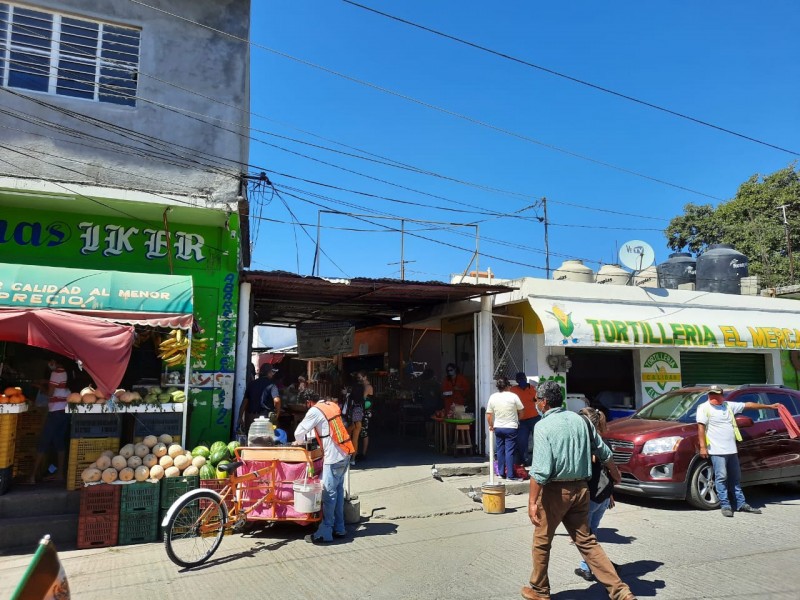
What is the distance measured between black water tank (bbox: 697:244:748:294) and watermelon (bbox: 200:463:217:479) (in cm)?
1483

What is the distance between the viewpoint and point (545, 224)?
15562mm

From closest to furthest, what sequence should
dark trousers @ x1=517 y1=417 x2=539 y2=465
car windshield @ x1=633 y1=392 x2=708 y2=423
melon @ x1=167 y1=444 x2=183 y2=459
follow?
melon @ x1=167 y1=444 x2=183 y2=459 < car windshield @ x1=633 y1=392 x2=708 y2=423 < dark trousers @ x1=517 y1=417 x2=539 y2=465

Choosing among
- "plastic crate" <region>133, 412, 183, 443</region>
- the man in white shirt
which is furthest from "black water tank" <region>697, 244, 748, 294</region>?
"plastic crate" <region>133, 412, 183, 443</region>

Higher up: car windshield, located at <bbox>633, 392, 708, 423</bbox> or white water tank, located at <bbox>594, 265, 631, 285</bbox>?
white water tank, located at <bbox>594, 265, 631, 285</bbox>

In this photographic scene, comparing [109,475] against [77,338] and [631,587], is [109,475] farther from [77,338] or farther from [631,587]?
[631,587]

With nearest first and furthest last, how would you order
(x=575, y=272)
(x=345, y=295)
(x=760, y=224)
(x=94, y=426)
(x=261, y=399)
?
(x=94, y=426) → (x=261, y=399) → (x=345, y=295) → (x=575, y=272) → (x=760, y=224)

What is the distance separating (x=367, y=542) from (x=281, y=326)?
1336 centimetres

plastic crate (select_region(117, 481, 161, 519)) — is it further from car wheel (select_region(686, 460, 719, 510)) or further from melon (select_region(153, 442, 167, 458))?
car wheel (select_region(686, 460, 719, 510))

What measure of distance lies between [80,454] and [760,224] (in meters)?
30.0

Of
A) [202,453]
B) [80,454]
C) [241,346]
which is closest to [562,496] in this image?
[202,453]

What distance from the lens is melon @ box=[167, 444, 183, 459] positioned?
723cm

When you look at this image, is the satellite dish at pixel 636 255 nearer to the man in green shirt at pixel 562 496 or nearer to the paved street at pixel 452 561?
the paved street at pixel 452 561

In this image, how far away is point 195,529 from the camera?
6.01m

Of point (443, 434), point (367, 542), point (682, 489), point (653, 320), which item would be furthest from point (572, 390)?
point (367, 542)
